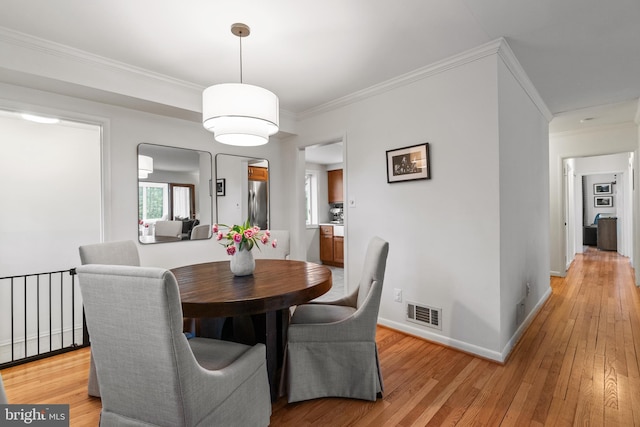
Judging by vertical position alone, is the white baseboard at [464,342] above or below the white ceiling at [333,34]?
below

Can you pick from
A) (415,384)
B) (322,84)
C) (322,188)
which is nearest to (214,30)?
(322,84)

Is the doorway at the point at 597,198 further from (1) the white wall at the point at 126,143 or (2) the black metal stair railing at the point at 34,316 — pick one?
(2) the black metal stair railing at the point at 34,316

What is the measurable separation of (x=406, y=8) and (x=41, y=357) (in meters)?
3.69

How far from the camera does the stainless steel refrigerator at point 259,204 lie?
158 inches

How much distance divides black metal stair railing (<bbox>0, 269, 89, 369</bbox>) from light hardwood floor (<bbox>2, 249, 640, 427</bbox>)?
1.07 meters

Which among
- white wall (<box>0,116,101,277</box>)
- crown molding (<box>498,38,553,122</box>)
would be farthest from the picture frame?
crown molding (<box>498,38,553,122</box>)

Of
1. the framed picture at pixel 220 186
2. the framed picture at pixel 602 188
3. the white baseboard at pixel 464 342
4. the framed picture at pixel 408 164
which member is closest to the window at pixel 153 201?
the framed picture at pixel 220 186

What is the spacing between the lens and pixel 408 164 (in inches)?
112

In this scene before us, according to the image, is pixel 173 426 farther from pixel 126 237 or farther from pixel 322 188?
pixel 322 188

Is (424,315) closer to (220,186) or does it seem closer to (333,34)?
(333,34)

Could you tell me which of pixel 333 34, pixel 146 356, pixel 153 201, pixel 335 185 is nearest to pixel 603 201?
pixel 335 185

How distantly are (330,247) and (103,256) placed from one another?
14.9 feet

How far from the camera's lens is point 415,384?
2.05m

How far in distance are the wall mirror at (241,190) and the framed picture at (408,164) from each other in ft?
5.92
